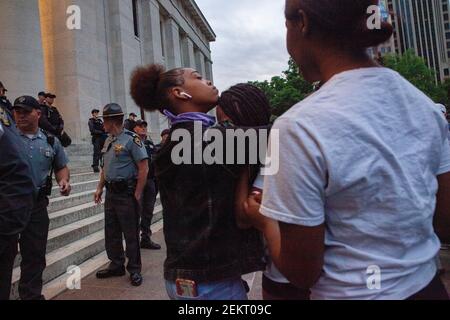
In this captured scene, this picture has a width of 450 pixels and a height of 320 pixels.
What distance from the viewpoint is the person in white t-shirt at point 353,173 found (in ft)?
2.71

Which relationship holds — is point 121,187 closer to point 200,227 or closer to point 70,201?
point 70,201

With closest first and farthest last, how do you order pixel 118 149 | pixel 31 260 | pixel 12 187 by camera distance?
pixel 12 187 → pixel 31 260 → pixel 118 149

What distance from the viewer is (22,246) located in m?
3.25

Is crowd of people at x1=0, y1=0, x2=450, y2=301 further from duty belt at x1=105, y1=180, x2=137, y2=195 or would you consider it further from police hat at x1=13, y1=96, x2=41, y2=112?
duty belt at x1=105, y1=180, x2=137, y2=195

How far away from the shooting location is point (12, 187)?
2.07 metres

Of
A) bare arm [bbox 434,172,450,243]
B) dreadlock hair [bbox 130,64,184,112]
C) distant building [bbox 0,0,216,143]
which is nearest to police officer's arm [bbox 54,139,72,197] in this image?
dreadlock hair [bbox 130,64,184,112]

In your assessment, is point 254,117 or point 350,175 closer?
point 350,175

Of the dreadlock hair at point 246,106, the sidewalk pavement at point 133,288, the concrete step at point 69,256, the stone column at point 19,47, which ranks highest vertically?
the stone column at point 19,47

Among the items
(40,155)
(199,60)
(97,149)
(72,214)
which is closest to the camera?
(40,155)

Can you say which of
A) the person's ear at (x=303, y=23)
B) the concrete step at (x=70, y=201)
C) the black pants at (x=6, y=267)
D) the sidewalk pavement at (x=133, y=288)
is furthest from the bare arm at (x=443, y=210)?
the concrete step at (x=70, y=201)

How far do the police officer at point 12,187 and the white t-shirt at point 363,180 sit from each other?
1.78 m

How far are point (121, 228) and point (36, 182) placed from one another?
4.22 ft

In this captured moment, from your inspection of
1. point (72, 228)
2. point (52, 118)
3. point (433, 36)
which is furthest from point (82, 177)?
point (433, 36)

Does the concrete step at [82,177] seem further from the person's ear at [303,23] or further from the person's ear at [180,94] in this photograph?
the person's ear at [303,23]
